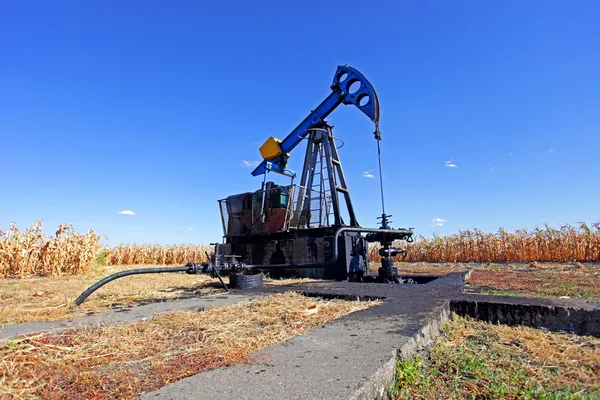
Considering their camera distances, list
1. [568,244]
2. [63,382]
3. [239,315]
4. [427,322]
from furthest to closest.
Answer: [568,244] → [239,315] → [427,322] → [63,382]

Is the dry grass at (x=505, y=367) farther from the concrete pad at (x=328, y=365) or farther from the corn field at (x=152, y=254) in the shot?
the corn field at (x=152, y=254)

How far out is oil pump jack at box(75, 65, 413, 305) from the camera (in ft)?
28.2

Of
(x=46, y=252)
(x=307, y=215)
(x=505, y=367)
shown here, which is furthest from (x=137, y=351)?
(x=46, y=252)

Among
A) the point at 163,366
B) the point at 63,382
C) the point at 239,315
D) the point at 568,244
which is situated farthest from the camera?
the point at 568,244

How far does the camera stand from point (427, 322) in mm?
3129

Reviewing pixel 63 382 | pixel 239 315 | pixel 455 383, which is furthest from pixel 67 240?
pixel 455 383

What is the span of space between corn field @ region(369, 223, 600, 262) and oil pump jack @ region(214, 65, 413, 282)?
15315mm

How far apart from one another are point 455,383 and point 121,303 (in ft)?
15.1

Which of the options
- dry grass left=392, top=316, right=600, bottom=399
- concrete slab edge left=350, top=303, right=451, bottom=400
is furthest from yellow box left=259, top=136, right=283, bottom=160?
dry grass left=392, top=316, right=600, bottom=399

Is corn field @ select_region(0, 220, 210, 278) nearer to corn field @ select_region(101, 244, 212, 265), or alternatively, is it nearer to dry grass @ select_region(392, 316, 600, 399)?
corn field @ select_region(101, 244, 212, 265)

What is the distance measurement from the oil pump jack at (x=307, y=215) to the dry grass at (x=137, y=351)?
16.2 ft

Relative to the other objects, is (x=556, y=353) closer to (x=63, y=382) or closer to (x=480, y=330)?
(x=480, y=330)

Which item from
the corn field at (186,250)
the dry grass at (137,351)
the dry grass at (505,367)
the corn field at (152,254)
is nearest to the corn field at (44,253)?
the corn field at (186,250)

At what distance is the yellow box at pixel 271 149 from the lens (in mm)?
11609
